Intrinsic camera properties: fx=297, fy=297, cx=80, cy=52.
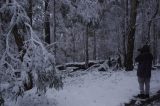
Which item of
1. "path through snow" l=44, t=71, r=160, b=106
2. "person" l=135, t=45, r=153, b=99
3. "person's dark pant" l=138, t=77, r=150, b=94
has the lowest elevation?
"path through snow" l=44, t=71, r=160, b=106

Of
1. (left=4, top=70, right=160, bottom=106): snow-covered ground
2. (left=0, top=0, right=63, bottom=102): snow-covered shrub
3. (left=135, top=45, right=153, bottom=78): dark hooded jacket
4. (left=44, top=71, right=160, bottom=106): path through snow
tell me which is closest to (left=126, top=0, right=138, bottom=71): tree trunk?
(left=44, top=71, right=160, bottom=106): path through snow

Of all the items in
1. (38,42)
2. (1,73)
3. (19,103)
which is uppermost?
(38,42)

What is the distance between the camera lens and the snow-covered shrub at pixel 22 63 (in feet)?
30.3

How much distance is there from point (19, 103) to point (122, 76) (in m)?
8.22

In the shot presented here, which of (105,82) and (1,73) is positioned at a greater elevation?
(1,73)

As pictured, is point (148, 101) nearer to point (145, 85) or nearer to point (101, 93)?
point (145, 85)

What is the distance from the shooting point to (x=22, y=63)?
930cm

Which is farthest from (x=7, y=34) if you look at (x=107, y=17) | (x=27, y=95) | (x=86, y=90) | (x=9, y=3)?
(x=107, y=17)

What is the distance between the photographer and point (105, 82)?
15.5 metres

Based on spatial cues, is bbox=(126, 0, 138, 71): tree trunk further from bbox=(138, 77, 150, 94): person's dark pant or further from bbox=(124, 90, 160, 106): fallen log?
bbox=(138, 77, 150, 94): person's dark pant

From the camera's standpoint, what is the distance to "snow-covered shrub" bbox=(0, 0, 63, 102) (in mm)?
9227

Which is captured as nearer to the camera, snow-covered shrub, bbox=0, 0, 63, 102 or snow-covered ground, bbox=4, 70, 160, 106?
snow-covered shrub, bbox=0, 0, 63, 102

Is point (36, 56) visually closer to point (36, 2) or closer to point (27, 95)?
point (27, 95)

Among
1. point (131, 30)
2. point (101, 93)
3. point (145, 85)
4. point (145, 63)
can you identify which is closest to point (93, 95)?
point (101, 93)
